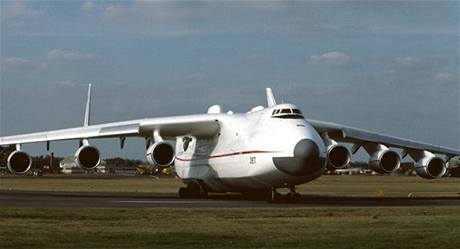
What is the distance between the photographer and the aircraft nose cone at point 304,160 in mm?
25186

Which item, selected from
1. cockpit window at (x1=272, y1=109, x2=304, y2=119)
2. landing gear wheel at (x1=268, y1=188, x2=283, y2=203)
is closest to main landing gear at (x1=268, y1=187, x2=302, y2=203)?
landing gear wheel at (x1=268, y1=188, x2=283, y2=203)

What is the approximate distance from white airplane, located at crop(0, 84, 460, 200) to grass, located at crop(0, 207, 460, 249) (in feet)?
13.9

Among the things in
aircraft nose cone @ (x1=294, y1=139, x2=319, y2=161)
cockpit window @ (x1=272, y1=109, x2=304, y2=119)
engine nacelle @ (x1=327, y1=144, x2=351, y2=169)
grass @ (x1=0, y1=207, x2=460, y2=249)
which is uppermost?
cockpit window @ (x1=272, y1=109, x2=304, y2=119)

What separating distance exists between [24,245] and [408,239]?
646cm

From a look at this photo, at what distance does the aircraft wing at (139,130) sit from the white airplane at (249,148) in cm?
4

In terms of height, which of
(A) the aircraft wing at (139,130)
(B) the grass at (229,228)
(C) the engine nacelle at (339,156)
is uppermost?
(A) the aircraft wing at (139,130)

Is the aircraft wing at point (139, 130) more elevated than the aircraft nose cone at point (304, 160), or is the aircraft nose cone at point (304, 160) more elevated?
the aircraft wing at point (139, 130)

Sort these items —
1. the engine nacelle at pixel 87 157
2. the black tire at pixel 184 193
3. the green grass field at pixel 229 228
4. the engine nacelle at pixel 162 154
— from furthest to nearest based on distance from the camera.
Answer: the black tire at pixel 184 193 < the engine nacelle at pixel 87 157 < the engine nacelle at pixel 162 154 < the green grass field at pixel 229 228

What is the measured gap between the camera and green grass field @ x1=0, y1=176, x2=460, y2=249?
43.4 feet

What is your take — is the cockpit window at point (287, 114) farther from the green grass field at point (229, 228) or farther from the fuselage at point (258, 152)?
the green grass field at point (229, 228)

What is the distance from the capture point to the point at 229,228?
630 inches

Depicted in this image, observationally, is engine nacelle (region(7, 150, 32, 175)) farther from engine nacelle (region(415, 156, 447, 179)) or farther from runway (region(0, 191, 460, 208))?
engine nacelle (region(415, 156, 447, 179))

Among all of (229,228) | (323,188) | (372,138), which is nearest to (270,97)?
(372,138)

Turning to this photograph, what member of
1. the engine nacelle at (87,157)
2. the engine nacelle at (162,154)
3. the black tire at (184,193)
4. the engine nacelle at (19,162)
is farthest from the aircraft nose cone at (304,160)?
the engine nacelle at (19,162)
